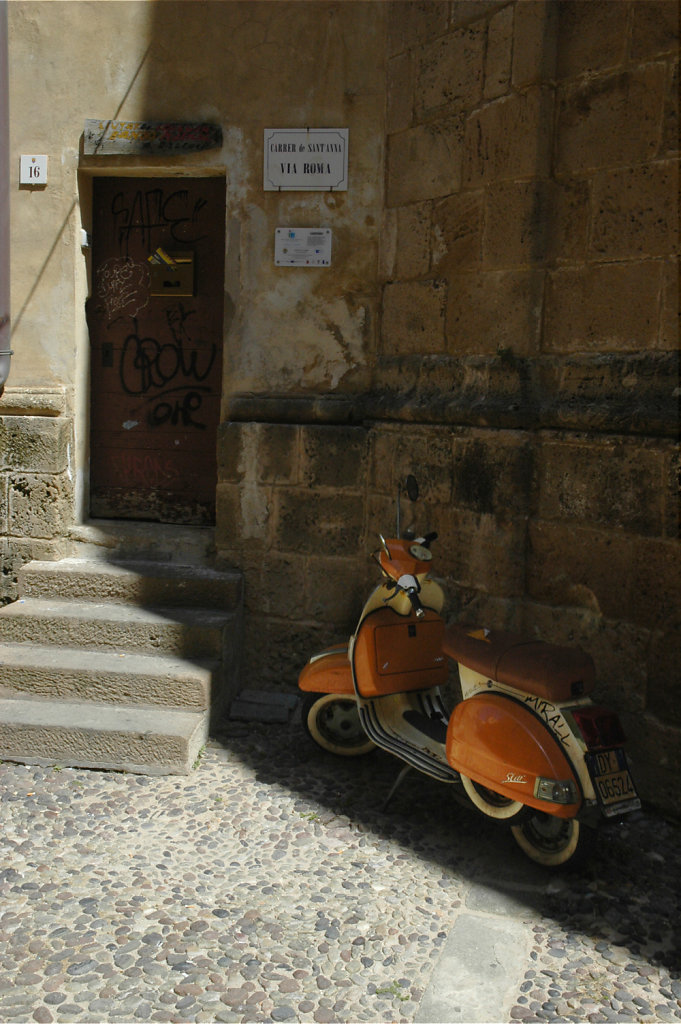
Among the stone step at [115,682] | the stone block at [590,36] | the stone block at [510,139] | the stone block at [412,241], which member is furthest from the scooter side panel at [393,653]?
the stone block at [590,36]

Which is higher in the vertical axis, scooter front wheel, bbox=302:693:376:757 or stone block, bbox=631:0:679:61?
stone block, bbox=631:0:679:61

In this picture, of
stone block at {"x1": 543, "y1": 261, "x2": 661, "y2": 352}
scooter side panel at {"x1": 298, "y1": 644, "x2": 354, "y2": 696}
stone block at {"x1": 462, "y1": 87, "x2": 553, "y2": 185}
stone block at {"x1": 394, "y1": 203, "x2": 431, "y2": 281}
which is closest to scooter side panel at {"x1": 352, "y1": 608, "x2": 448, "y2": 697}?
scooter side panel at {"x1": 298, "y1": 644, "x2": 354, "y2": 696}

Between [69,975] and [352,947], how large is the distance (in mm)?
866

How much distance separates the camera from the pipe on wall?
17.2 feet

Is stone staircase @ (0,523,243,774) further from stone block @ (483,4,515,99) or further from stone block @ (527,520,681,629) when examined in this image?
stone block @ (483,4,515,99)

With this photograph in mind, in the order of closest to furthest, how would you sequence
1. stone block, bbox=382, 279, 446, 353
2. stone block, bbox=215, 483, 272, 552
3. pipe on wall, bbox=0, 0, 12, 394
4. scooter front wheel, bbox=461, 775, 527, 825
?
scooter front wheel, bbox=461, 775, 527, 825 → stone block, bbox=382, 279, 446, 353 → pipe on wall, bbox=0, 0, 12, 394 → stone block, bbox=215, 483, 272, 552

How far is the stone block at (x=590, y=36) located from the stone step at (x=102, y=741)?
351 cm

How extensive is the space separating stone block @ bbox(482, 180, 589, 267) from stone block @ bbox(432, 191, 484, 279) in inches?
4.5

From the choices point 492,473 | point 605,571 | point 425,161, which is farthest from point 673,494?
point 425,161

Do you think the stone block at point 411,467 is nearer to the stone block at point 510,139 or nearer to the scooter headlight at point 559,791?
the stone block at point 510,139

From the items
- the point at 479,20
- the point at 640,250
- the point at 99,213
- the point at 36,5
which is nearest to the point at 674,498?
the point at 640,250

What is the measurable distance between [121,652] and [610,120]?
139 inches

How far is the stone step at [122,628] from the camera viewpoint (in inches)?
195

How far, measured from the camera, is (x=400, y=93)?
4.94 meters
